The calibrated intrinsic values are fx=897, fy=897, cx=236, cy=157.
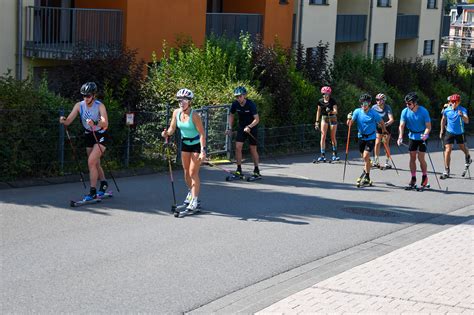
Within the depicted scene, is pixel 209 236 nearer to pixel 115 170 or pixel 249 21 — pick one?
pixel 115 170

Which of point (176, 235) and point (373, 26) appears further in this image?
point (373, 26)

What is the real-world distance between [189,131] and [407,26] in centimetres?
3539

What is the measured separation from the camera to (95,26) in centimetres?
2358

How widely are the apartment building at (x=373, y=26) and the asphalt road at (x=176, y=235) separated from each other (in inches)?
691

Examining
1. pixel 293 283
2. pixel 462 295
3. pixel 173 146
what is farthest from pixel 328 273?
pixel 173 146

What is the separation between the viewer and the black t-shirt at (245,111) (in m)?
17.4

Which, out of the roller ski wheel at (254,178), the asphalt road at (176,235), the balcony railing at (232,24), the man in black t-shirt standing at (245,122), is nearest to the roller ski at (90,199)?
the asphalt road at (176,235)

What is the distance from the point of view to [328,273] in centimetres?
1030

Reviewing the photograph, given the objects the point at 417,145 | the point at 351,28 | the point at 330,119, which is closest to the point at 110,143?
the point at 417,145

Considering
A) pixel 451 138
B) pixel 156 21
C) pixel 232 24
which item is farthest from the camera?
pixel 232 24

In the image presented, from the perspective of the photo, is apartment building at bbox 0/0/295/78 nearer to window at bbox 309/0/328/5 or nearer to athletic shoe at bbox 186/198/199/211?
window at bbox 309/0/328/5

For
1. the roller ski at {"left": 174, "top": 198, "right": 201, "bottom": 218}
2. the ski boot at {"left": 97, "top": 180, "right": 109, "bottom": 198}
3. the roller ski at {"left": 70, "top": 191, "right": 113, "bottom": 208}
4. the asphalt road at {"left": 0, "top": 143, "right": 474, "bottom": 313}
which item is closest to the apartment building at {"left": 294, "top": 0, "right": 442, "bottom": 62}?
the asphalt road at {"left": 0, "top": 143, "right": 474, "bottom": 313}

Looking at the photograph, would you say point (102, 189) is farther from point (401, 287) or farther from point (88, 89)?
point (401, 287)

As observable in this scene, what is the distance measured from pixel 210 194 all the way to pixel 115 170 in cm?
259
